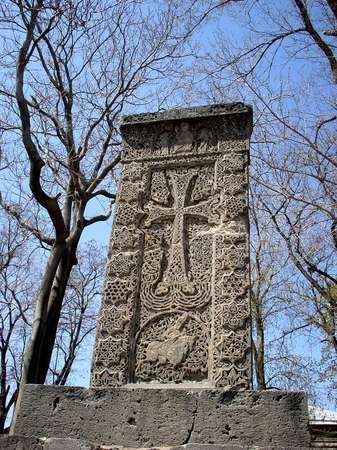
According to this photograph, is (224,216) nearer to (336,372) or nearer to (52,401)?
(52,401)

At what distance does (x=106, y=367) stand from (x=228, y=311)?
101 cm

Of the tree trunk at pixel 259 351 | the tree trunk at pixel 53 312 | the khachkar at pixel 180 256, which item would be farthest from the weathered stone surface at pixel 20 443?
the tree trunk at pixel 259 351

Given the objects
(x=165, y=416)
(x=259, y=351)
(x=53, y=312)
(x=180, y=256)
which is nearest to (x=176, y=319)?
(x=180, y=256)

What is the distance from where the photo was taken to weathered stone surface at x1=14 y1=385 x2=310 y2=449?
320 cm

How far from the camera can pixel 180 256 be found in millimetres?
4238

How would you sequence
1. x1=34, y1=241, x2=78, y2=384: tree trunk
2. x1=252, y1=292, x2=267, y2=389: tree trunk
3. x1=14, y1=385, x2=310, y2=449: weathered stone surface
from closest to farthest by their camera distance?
1. x1=14, y1=385, x2=310, y2=449: weathered stone surface
2. x1=34, y1=241, x2=78, y2=384: tree trunk
3. x1=252, y1=292, x2=267, y2=389: tree trunk

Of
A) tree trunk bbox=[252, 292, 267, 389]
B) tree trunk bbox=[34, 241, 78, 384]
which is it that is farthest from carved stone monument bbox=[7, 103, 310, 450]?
tree trunk bbox=[252, 292, 267, 389]

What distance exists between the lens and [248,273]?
401 cm

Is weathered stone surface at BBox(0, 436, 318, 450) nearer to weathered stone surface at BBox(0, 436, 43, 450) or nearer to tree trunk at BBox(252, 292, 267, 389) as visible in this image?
weathered stone surface at BBox(0, 436, 43, 450)

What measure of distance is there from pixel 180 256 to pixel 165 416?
1339 millimetres

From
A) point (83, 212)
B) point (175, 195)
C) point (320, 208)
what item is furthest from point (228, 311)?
point (83, 212)

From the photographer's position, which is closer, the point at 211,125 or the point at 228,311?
the point at 228,311

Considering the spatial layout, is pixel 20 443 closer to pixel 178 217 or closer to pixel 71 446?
pixel 71 446

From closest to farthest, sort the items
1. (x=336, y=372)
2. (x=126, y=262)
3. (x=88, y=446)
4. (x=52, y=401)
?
(x=88, y=446), (x=52, y=401), (x=126, y=262), (x=336, y=372)
